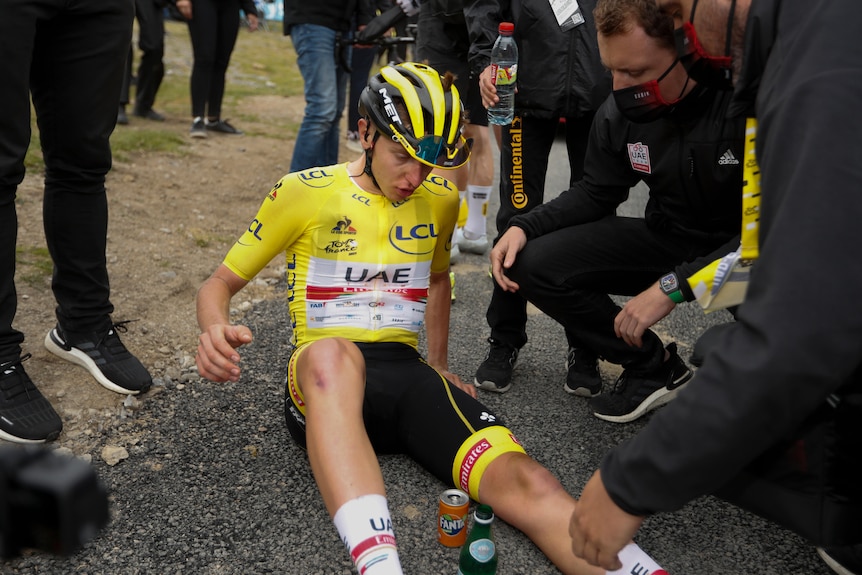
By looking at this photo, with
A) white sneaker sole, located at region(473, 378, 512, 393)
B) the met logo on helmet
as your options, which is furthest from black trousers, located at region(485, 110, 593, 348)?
the met logo on helmet

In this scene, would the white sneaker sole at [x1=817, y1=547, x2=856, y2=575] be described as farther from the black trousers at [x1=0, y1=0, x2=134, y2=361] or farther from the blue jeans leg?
the blue jeans leg

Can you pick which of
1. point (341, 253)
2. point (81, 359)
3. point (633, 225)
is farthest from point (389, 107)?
point (81, 359)

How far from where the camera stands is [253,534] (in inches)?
115

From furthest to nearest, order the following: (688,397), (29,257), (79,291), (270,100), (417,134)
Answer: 1. (270,100)
2. (29,257)
3. (79,291)
4. (417,134)
5. (688,397)

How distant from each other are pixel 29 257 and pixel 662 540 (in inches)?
171

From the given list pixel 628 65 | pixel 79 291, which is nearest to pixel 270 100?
pixel 79 291

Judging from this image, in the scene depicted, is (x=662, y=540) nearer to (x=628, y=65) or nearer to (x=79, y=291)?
(x=628, y=65)

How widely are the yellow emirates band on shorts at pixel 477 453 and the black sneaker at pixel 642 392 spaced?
3.19 ft

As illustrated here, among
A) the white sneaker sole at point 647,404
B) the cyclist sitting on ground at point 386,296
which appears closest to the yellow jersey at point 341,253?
the cyclist sitting on ground at point 386,296

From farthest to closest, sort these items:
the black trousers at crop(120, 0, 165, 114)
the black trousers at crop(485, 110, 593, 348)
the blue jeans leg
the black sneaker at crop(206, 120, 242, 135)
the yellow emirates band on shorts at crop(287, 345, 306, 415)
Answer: the black sneaker at crop(206, 120, 242, 135), the black trousers at crop(120, 0, 165, 114), the blue jeans leg, the black trousers at crop(485, 110, 593, 348), the yellow emirates band on shorts at crop(287, 345, 306, 415)

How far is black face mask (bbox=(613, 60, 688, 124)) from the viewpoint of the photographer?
3.23m

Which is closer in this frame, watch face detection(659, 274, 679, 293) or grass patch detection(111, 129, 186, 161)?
watch face detection(659, 274, 679, 293)

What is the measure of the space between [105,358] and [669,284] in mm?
2623

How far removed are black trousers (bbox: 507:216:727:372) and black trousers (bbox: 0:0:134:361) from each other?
2005 mm
